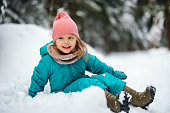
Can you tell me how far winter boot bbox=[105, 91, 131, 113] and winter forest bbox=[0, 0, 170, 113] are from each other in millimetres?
59

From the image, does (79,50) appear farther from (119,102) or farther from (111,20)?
(111,20)

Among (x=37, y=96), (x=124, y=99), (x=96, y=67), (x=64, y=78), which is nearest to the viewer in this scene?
(x=124, y=99)

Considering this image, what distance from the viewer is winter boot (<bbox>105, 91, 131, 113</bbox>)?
4.17 feet

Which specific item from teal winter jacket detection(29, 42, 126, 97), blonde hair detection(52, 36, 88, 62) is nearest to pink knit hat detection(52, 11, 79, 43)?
blonde hair detection(52, 36, 88, 62)

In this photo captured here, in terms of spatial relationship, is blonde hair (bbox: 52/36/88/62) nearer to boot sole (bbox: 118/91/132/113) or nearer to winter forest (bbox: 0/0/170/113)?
winter forest (bbox: 0/0/170/113)

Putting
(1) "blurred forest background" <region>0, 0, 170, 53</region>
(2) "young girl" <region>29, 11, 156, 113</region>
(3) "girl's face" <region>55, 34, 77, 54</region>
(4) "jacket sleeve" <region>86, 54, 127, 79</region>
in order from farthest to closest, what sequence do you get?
(1) "blurred forest background" <region>0, 0, 170, 53</region> < (4) "jacket sleeve" <region>86, 54, 127, 79</region> < (3) "girl's face" <region>55, 34, 77, 54</region> < (2) "young girl" <region>29, 11, 156, 113</region>

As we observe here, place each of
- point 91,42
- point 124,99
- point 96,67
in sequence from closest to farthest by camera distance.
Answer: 1. point 124,99
2. point 96,67
3. point 91,42

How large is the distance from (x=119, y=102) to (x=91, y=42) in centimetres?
671

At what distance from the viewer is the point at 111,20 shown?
713 centimetres

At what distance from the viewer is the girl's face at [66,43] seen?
1685 millimetres

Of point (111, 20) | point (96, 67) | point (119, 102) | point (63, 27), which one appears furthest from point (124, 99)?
point (111, 20)

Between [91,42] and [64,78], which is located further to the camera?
[91,42]

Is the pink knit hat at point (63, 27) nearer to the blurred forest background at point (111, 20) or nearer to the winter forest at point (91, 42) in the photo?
the winter forest at point (91, 42)

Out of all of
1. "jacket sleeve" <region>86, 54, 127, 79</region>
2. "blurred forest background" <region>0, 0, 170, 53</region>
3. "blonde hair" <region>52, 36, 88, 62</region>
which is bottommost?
"jacket sleeve" <region>86, 54, 127, 79</region>
